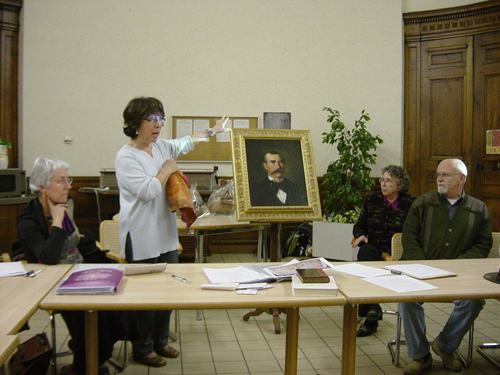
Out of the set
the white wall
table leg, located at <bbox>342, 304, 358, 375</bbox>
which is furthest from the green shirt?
the white wall

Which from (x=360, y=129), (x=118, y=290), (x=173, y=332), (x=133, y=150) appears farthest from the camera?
(x=360, y=129)

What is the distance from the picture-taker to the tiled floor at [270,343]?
2.87m

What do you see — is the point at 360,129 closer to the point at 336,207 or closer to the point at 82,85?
the point at 336,207

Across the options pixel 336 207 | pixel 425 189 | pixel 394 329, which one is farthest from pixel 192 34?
pixel 394 329

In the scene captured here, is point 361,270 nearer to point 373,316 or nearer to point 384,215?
point 373,316

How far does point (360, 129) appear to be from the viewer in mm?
6070

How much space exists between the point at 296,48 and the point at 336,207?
226 centimetres

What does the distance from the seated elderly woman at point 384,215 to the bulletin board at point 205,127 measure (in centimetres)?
298

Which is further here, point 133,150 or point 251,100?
point 251,100

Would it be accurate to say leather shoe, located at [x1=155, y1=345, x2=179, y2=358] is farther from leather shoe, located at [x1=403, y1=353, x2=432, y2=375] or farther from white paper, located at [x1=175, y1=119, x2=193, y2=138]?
white paper, located at [x1=175, y1=119, x2=193, y2=138]

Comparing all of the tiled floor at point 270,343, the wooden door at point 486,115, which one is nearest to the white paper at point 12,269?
the tiled floor at point 270,343

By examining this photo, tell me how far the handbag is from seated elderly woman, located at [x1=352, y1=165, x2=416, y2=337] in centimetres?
222

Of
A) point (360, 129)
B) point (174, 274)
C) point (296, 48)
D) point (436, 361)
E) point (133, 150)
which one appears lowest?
point (436, 361)

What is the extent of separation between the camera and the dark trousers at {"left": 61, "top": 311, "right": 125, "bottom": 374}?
2.45 metres
